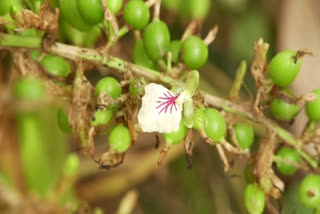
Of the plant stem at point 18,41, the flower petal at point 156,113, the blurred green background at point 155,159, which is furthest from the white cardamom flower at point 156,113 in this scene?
the blurred green background at point 155,159

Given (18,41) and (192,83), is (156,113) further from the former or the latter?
(18,41)

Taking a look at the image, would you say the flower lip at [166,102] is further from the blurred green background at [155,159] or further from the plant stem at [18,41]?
the blurred green background at [155,159]

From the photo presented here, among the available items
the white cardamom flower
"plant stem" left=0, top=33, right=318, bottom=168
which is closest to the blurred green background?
"plant stem" left=0, top=33, right=318, bottom=168

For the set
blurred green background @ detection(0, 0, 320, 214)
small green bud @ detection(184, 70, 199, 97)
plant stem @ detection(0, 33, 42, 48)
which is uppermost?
small green bud @ detection(184, 70, 199, 97)

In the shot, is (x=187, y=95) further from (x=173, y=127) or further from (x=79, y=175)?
(x=79, y=175)

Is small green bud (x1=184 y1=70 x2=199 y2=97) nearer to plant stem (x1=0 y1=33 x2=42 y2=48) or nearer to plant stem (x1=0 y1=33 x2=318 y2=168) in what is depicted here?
plant stem (x1=0 y1=33 x2=318 y2=168)

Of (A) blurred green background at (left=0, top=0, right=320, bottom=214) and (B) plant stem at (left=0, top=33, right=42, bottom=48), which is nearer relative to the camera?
(B) plant stem at (left=0, top=33, right=42, bottom=48)
